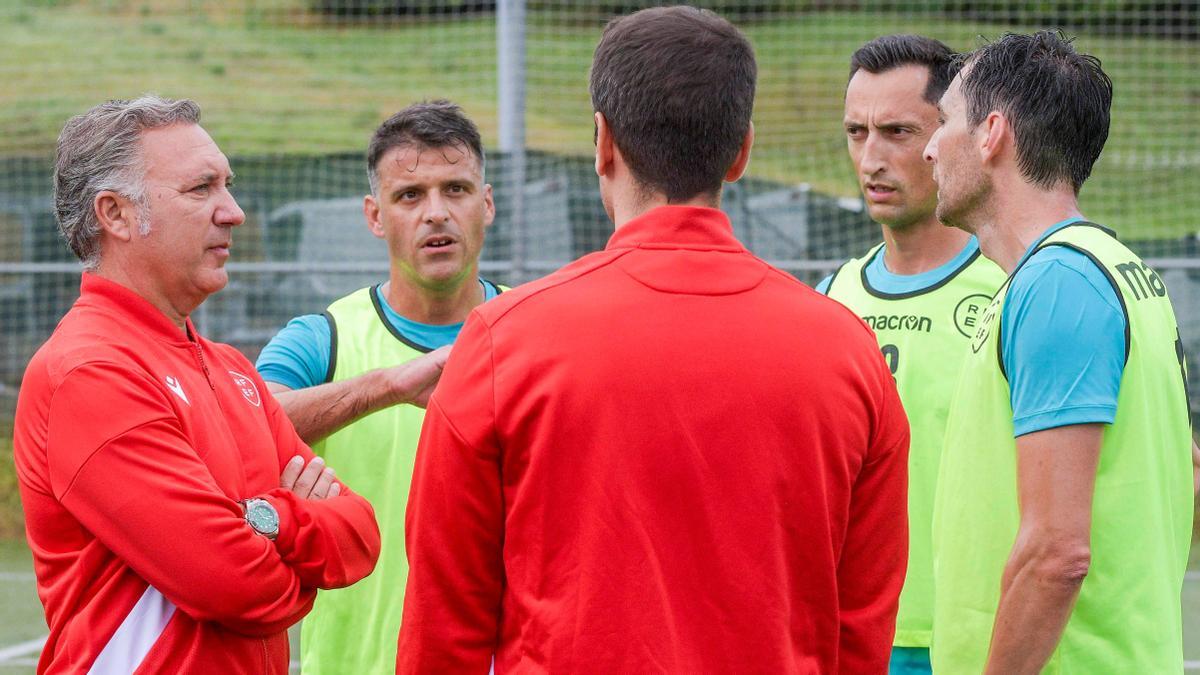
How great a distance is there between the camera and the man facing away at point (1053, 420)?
2377mm

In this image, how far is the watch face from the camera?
8.18 ft

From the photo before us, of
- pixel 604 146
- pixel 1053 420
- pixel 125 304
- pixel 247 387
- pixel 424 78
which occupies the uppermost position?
pixel 604 146

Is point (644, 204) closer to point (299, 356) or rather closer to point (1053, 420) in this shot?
point (1053, 420)

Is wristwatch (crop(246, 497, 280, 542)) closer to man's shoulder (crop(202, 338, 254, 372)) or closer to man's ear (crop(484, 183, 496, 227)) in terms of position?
man's shoulder (crop(202, 338, 254, 372))

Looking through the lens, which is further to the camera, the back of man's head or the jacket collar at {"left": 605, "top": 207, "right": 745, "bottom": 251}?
the back of man's head

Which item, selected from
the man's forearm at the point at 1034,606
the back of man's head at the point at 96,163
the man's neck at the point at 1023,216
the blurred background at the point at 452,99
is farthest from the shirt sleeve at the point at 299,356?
the blurred background at the point at 452,99

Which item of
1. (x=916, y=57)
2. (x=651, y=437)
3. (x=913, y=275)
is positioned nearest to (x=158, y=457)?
(x=651, y=437)

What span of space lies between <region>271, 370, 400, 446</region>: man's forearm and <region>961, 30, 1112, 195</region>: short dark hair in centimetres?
151

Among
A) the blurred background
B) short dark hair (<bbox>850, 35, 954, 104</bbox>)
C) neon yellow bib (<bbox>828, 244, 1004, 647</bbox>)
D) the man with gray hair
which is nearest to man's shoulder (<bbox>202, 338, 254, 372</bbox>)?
the man with gray hair

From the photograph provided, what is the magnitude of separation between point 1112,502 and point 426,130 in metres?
2.03

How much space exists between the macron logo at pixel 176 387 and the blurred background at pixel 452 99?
4.93 metres

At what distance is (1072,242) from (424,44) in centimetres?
1562

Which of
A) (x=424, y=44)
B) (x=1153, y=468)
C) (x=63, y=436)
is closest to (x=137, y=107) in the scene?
(x=63, y=436)

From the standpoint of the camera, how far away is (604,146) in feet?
6.67
